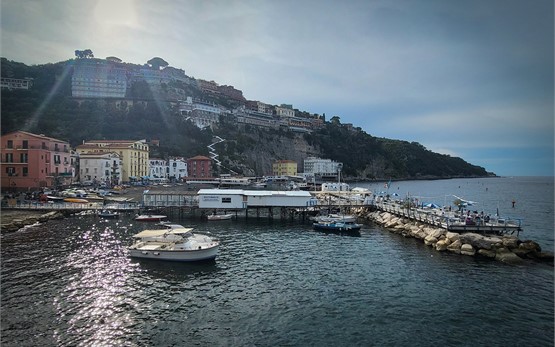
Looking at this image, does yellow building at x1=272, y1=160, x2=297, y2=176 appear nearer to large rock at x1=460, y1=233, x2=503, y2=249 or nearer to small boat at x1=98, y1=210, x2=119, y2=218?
small boat at x1=98, y1=210, x2=119, y2=218

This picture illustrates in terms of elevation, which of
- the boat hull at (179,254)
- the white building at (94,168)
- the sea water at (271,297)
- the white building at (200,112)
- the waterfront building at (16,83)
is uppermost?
the waterfront building at (16,83)

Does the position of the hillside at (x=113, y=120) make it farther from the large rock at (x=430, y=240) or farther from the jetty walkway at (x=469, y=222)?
the large rock at (x=430, y=240)

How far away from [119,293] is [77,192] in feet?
196

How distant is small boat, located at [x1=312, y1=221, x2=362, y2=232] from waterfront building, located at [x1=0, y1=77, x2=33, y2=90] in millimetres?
166893

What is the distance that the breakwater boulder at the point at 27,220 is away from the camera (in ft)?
154

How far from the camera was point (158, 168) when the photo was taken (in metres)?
132

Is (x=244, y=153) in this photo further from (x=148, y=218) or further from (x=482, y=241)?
(x=482, y=241)

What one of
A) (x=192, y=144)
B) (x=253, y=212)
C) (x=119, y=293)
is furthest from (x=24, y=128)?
(x=119, y=293)

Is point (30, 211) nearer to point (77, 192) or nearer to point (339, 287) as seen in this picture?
point (77, 192)

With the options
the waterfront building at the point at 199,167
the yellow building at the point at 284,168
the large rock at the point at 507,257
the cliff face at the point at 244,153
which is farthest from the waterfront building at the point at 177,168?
the large rock at the point at 507,257

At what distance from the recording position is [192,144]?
162250 millimetres

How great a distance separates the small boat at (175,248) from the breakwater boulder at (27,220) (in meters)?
23.7

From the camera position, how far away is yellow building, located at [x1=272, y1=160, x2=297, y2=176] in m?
187

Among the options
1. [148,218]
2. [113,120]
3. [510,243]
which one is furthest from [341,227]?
[113,120]
